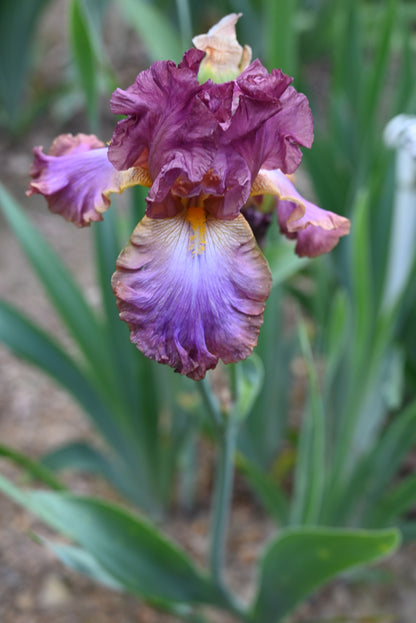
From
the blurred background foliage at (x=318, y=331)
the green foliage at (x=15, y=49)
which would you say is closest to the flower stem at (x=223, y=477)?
the blurred background foliage at (x=318, y=331)

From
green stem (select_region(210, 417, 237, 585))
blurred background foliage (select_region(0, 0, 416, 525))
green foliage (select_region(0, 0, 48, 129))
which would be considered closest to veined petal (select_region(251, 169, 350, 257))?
blurred background foliage (select_region(0, 0, 416, 525))

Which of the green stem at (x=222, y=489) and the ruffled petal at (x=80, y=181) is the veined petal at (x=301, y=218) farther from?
the green stem at (x=222, y=489)

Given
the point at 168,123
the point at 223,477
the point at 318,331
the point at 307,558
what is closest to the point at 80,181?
the point at 168,123

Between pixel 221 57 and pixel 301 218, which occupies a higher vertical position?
pixel 221 57

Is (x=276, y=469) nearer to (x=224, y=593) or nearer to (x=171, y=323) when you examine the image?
(x=224, y=593)

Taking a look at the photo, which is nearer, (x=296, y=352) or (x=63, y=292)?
(x=63, y=292)

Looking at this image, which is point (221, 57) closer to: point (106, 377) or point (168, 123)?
point (168, 123)

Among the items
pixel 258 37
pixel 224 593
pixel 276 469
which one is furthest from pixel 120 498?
pixel 258 37
